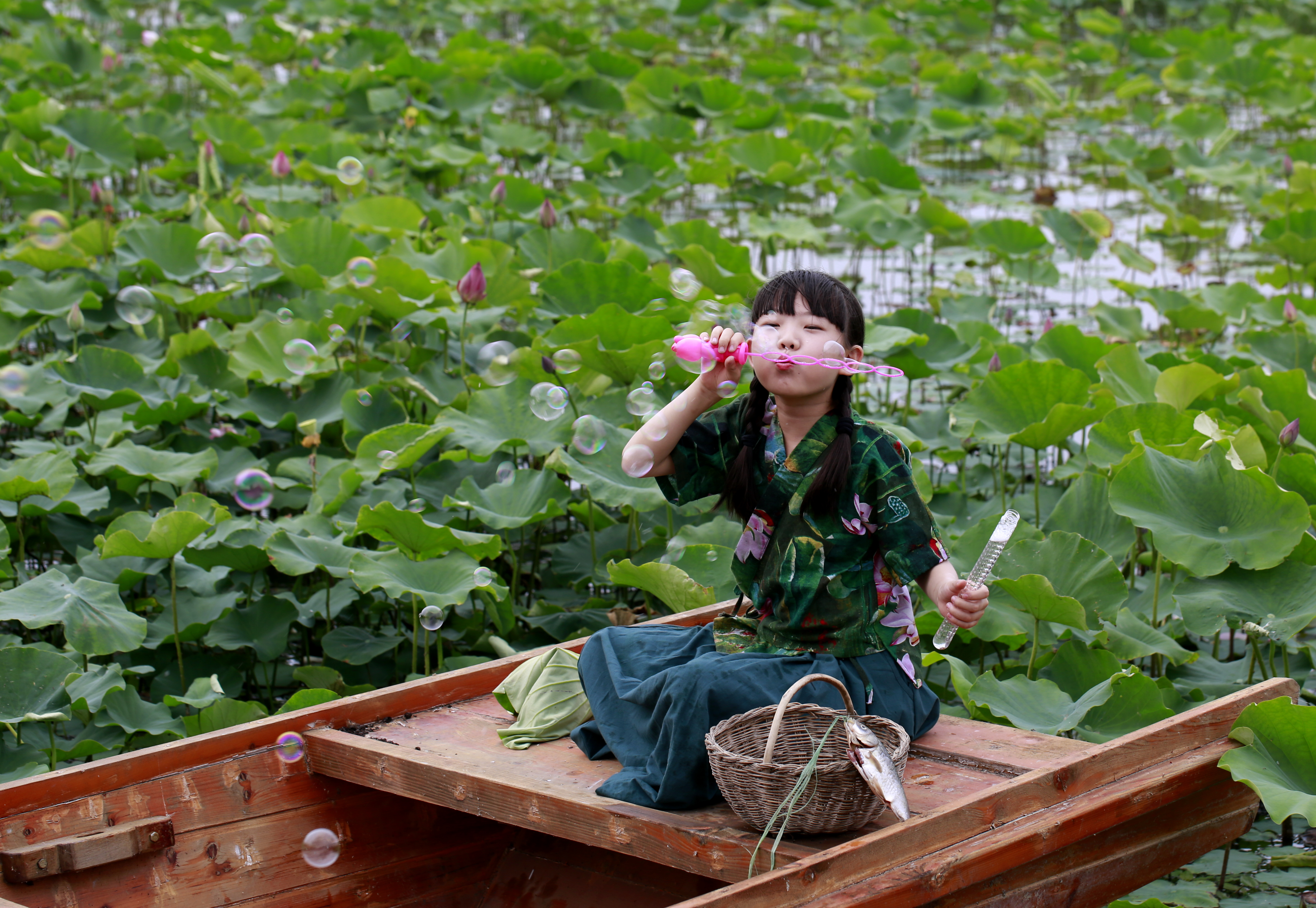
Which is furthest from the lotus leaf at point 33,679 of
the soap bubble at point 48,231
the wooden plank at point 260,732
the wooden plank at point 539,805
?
the soap bubble at point 48,231

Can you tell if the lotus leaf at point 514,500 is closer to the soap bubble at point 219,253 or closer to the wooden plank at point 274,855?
the wooden plank at point 274,855

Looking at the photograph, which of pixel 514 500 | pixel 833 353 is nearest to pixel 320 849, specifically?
pixel 514 500

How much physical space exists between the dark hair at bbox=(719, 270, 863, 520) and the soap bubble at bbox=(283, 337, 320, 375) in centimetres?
204

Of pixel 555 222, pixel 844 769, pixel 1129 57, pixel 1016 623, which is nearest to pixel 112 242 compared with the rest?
pixel 555 222

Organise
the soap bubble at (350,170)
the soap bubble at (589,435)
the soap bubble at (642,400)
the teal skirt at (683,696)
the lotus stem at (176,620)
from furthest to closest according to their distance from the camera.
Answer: the soap bubble at (350,170)
the lotus stem at (176,620)
the soap bubble at (589,435)
the soap bubble at (642,400)
the teal skirt at (683,696)

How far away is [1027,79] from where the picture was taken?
34.7ft

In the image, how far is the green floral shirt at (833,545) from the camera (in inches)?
97.4

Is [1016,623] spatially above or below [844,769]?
below

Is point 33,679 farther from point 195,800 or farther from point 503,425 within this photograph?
point 503,425

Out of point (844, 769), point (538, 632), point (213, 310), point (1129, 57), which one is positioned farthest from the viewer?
point (1129, 57)

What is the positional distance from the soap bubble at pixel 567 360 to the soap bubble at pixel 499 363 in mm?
293

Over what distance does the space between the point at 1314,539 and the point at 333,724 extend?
7.27ft

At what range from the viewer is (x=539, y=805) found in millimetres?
2486

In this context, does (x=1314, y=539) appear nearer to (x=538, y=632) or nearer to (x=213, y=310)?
(x=538, y=632)
